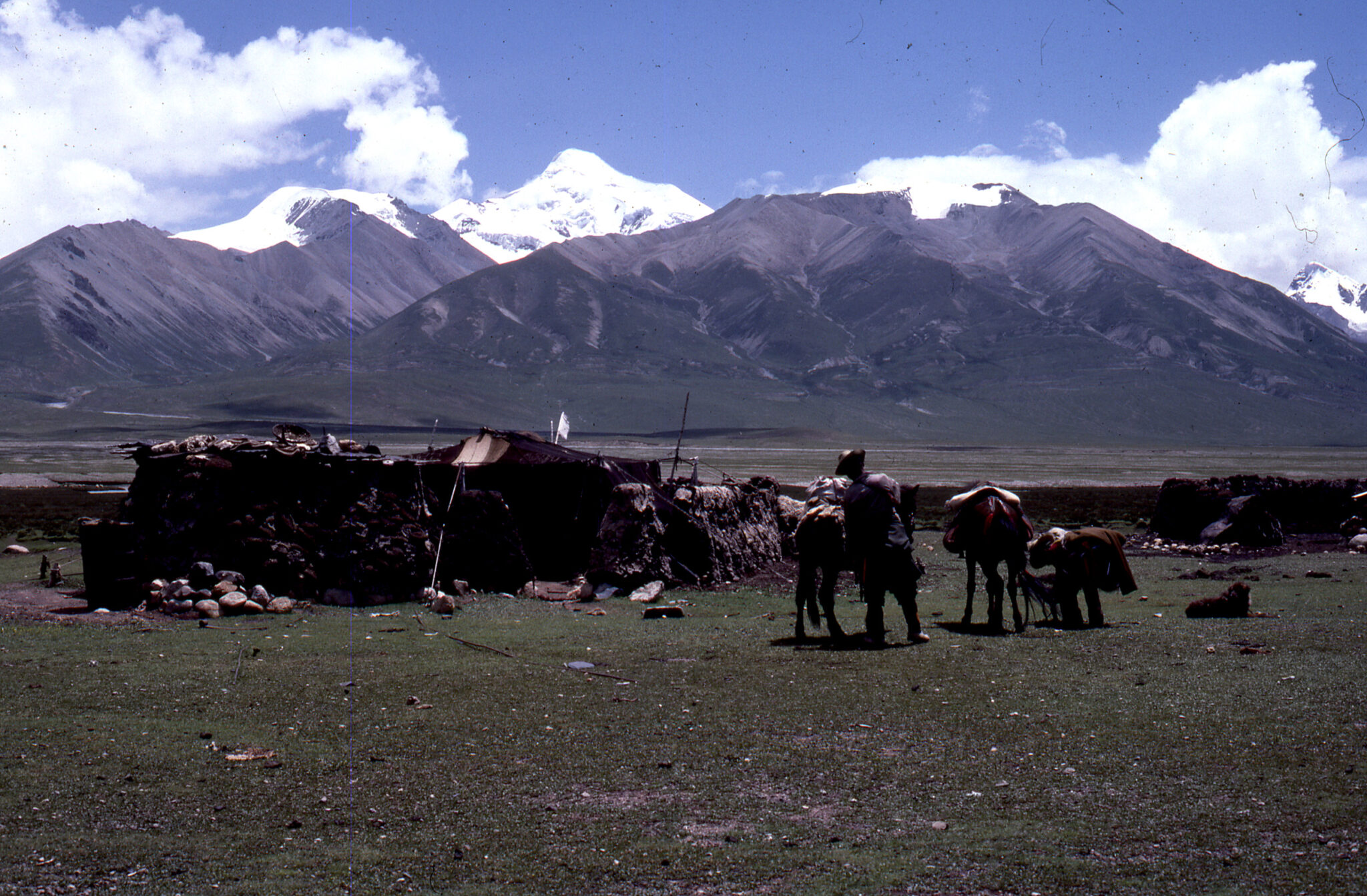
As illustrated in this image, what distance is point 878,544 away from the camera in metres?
10.9

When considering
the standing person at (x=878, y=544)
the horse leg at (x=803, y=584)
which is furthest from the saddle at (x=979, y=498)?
the horse leg at (x=803, y=584)

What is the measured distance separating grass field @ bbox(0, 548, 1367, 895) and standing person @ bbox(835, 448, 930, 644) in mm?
557

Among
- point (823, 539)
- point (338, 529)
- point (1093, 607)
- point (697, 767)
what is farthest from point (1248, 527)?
point (697, 767)

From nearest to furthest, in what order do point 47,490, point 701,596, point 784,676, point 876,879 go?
1. point 876,879
2. point 784,676
3. point 701,596
4. point 47,490

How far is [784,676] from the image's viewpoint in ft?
31.2

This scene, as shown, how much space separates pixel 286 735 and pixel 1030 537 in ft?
26.7

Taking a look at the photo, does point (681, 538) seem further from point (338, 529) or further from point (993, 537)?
point (993, 537)

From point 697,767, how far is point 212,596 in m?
10.0

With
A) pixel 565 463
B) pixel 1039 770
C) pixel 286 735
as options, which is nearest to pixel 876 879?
pixel 1039 770

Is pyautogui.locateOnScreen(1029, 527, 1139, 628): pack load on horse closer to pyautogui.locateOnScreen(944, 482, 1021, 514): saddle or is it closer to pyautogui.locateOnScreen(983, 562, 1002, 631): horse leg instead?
pyautogui.locateOnScreen(944, 482, 1021, 514): saddle

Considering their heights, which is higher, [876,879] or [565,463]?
[565,463]

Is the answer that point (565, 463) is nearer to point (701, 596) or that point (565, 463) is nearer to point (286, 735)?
point (701, 596)

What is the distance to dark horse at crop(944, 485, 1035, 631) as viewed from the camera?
11945mm

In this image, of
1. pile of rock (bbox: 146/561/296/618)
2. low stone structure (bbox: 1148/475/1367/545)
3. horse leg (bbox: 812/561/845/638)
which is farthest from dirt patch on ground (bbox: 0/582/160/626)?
low stone structure (bbox: 1148/475/1367/545)
